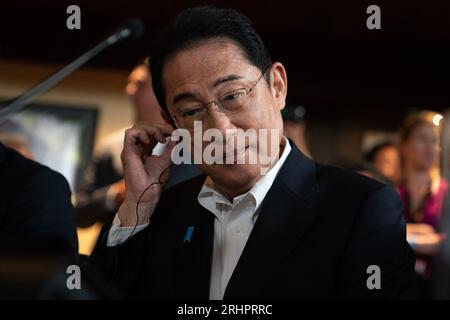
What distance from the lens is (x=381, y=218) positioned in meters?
1.11

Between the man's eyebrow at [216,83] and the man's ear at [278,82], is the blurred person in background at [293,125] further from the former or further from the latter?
the man's eyebrow at [216,83]

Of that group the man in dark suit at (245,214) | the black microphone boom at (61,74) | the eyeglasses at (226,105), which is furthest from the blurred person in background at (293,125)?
the eyeglasses at (226,105)

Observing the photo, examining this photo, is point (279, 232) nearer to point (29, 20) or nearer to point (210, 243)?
point (210, 243)

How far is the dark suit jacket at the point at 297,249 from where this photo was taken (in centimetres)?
107

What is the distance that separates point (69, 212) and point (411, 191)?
164cm

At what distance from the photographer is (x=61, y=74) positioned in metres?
1.31

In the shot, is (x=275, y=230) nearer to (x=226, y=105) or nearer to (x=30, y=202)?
(x=226, y=105)

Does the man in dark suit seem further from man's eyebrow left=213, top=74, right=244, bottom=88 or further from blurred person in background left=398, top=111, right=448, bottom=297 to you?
blurred person in background left=398, top=111, right=448, bottom=297

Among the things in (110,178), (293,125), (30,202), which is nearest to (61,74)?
(30,202)

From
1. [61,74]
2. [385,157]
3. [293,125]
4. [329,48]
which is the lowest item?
[61,74]

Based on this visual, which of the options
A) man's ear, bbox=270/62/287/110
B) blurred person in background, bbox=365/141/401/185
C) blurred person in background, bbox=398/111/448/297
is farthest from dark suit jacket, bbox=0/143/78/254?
blurred person in background, bbox=365/141/401/185

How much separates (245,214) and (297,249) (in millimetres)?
142

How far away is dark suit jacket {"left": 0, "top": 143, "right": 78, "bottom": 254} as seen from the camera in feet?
4.17
